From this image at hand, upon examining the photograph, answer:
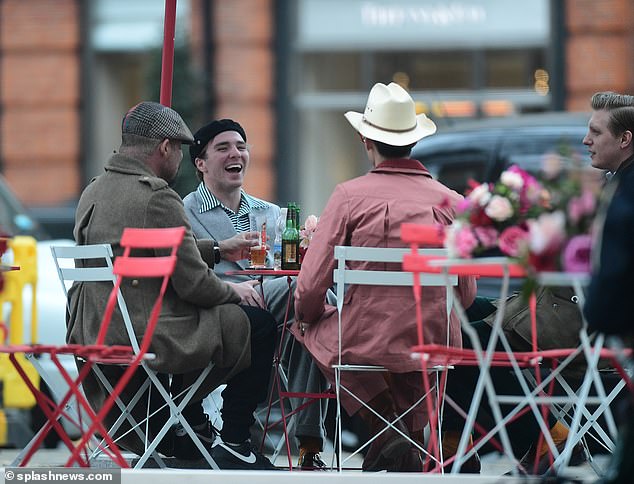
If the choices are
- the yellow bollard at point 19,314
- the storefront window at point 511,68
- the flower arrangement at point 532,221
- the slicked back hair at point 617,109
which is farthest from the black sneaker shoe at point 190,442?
the storefront window at point 511,68

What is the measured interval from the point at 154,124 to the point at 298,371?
1327 mm

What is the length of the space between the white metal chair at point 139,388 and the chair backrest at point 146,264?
0.18 feet

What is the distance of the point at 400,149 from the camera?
19.7 ft

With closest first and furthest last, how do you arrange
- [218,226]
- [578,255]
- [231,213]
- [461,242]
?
1. [578,255]
2. [461,242]
3. [218,226]
4. [231,213]

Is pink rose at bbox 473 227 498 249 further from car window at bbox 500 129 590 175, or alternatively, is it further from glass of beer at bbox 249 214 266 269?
car window at bbox 500 129 590 175

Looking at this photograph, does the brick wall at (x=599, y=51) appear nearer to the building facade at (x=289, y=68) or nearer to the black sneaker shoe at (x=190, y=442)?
the building facade at (x=289, y=68)

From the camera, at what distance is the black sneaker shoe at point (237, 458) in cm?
596

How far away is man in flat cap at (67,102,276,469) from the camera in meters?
5.73

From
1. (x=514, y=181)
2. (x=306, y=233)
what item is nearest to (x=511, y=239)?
(x=514, y=181)

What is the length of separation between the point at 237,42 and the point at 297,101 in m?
1.03

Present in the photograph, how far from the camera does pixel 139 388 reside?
6008mm

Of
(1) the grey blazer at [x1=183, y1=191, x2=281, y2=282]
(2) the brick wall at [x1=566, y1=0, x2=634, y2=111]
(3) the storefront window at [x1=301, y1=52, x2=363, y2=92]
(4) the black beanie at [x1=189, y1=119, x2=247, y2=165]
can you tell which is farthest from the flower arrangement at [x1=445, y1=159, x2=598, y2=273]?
A: (3) the storefront window at [x1=301, y1=52, x2=363, y2=92]

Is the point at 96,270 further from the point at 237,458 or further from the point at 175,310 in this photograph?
the point at 237,458

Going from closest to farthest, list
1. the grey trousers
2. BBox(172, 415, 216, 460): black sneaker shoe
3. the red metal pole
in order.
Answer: BBox(172, 415, 216, 460): black sneaker shoe
the grey trousers
the red metal pole
